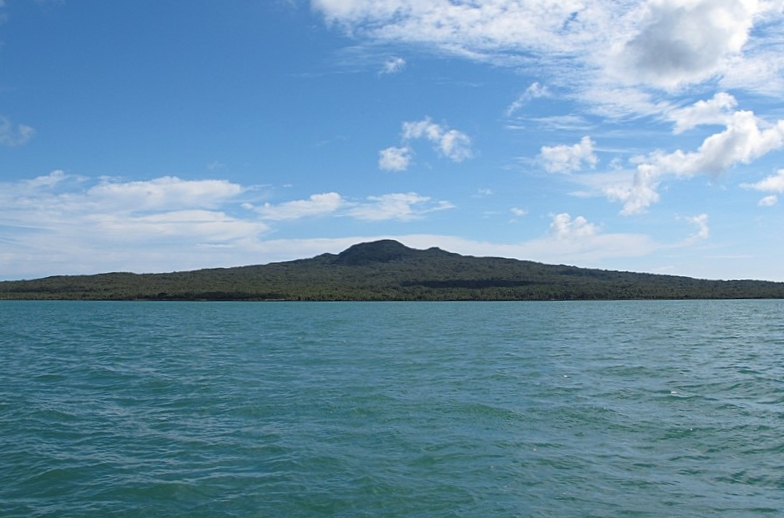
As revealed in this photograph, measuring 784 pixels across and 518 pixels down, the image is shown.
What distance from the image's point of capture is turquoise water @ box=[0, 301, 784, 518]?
14031 millimetres

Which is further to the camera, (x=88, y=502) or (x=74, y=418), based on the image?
(x=74, y=418)

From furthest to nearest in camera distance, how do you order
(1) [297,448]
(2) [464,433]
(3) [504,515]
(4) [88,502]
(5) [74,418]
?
(5) [74,418] → (2) [464,433] → (1) [297,448] → (4) [88,502] → (3) [504,515]

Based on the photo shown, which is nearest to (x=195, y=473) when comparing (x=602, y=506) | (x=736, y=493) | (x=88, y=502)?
(x=88, y=502)

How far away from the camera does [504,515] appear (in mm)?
13109

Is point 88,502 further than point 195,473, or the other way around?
point 195,473

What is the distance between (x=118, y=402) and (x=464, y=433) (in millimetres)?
14228

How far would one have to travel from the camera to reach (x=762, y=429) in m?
20.5

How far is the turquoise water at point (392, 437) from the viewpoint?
14.0m

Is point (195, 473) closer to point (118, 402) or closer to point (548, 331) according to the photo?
point (118, 402)

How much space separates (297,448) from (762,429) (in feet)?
48.7

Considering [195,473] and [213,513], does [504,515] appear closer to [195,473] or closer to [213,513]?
[213,513]

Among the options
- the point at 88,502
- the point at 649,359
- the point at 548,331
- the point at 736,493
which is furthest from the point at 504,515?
the point at 548,331

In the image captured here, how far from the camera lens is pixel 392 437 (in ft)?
62.6

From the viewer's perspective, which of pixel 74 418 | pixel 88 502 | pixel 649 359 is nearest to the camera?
pixel 88 502
